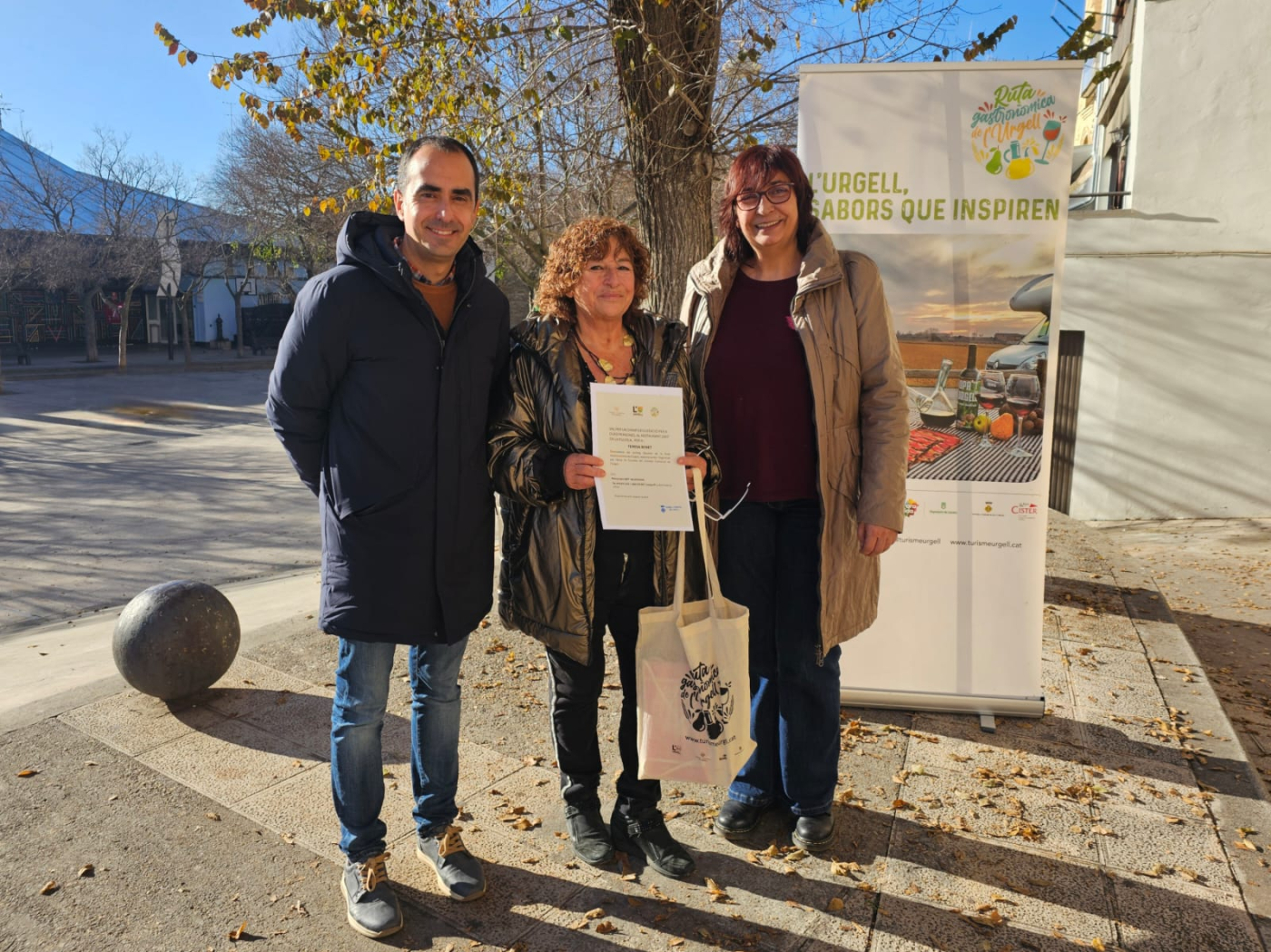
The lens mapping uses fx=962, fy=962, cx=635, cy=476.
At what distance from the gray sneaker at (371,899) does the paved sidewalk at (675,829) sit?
0.05m

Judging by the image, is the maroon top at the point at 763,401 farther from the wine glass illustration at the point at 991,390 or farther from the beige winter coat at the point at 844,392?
the wine glass illustration at the point at 991,390

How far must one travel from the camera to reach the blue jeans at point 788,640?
3.25m

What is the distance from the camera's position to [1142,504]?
11.8m

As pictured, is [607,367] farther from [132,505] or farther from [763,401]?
[132,505]

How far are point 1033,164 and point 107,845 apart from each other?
450 centimetres

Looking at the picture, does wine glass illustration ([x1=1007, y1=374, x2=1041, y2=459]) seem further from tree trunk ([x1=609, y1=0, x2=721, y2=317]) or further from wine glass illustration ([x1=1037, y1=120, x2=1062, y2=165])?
tree trunk ([x1=609, y1=0, x2=721, y2=317])

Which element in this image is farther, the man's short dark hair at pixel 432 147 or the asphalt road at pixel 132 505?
the asphalt road at pixel 132 505

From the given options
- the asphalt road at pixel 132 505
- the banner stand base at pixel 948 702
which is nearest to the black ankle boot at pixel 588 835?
the banner stand base at pixel 948 702

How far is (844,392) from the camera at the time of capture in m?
3.15

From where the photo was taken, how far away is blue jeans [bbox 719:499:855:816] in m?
3.25

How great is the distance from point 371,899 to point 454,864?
0.93 feet

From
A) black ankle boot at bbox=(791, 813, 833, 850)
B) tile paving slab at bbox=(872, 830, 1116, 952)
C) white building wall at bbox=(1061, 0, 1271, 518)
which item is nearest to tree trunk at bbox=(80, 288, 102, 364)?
white building wall at bbox=(1061, 0, 1271, 518)

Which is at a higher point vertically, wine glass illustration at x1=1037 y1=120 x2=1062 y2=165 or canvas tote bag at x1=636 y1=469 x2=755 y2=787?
wine glass illustration at x1=1037 y1=120 x2=1062 y2=165

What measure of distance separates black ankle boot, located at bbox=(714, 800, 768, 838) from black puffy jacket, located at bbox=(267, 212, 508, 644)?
1.27 m
